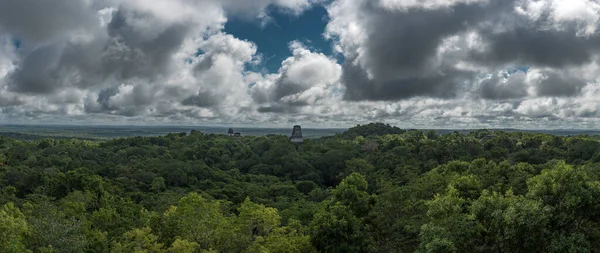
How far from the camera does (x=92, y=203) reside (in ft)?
165

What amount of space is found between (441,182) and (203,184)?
45.9 metres

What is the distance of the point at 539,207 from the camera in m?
22.5

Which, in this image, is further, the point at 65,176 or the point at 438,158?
the point at 438,158

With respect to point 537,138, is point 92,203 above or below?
below

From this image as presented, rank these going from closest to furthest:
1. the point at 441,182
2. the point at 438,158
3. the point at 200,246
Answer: the point at 200,246 < the point at 441,182 < the point at 438,158

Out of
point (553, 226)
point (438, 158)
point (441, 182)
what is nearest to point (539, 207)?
point (553, 226)

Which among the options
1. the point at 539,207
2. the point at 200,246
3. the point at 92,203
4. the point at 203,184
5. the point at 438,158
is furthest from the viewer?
the point at 438,158

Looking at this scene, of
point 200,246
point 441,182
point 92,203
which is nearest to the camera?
point 200,246

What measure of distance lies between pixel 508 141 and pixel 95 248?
94.3 m

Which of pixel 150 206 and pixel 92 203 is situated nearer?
pixel 92 203

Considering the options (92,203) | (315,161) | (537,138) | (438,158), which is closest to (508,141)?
(537,138)

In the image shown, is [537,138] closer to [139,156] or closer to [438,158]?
[438,158]

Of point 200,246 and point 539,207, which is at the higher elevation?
point 539,207

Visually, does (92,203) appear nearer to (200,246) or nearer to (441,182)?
(200,246)
